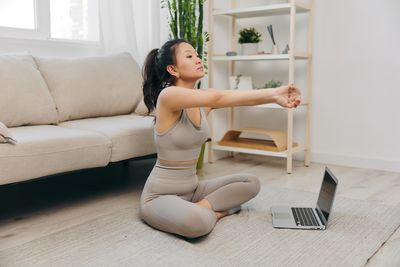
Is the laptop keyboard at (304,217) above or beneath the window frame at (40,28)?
beneath

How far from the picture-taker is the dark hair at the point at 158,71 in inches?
77.5

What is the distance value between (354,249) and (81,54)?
216 cm

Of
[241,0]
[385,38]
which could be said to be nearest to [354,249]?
[385,38]

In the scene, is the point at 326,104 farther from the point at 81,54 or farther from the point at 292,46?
the point at 81,54

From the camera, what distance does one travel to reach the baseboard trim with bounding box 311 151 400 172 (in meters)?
3.17

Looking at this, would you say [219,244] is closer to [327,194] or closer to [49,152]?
[327,194]

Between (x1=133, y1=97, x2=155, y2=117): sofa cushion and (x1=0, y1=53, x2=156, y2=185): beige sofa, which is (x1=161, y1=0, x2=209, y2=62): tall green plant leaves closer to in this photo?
(x1=0, y1=53, x2=156, y2=185): beige sofa

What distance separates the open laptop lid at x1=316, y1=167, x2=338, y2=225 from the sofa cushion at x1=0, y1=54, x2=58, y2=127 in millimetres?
1487

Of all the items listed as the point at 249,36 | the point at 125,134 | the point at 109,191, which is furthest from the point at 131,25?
the point at 109,191

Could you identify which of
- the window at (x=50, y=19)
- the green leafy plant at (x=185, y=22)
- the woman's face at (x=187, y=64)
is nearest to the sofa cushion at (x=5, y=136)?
the woman's face at (x=187, y=64)

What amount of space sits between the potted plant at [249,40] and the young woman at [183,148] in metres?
1.45

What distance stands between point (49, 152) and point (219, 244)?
84 cm

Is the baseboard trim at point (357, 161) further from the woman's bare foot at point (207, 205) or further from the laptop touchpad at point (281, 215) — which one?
the woman's bare foot at point (207, 205)

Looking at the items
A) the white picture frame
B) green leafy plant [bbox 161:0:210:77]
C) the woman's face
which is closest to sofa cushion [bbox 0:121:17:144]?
the woman's face
